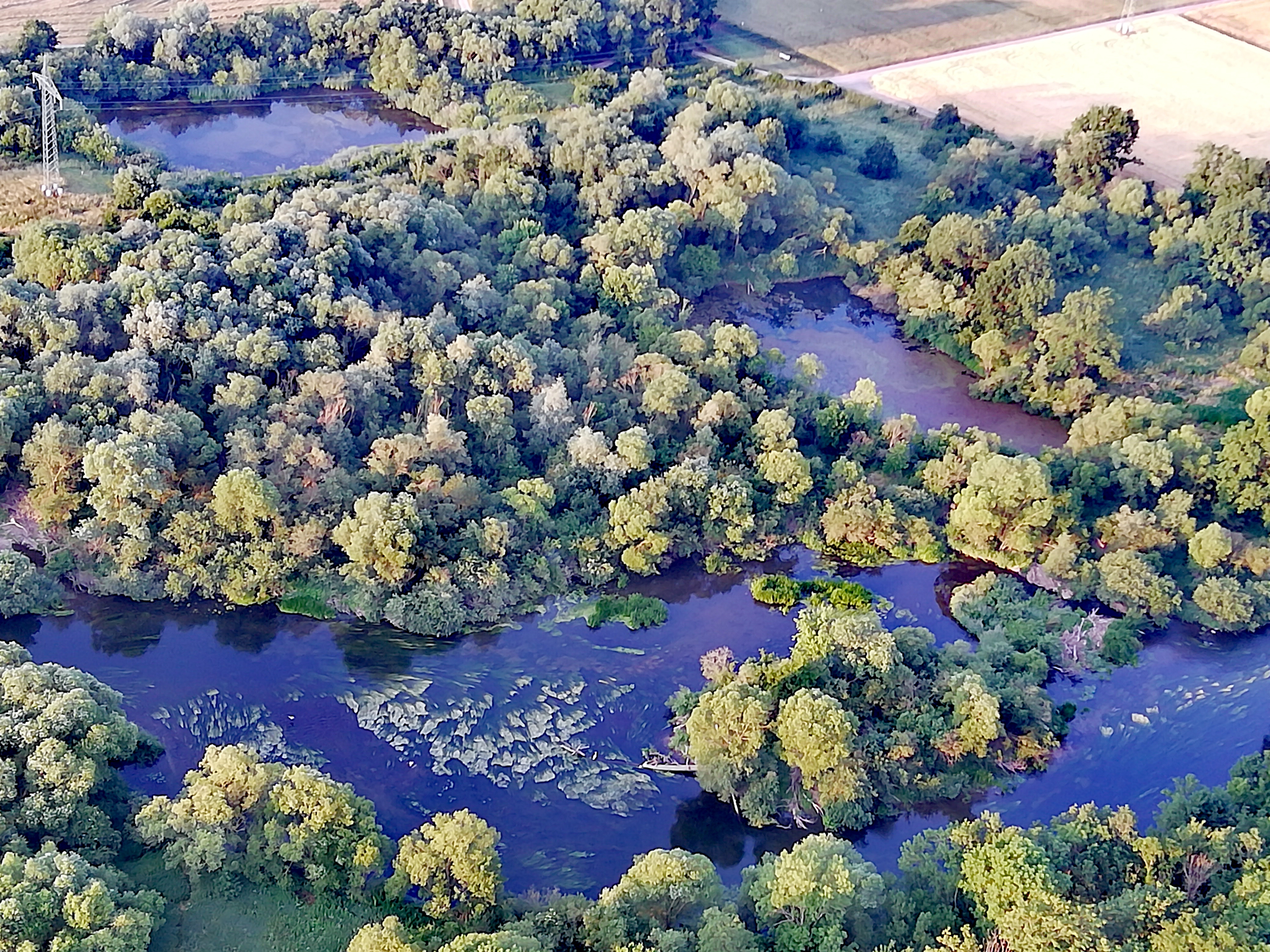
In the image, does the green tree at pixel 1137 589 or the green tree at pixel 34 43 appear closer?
the green tree at pixel 1137 589

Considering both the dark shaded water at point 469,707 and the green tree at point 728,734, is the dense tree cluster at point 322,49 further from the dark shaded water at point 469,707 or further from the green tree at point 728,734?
the green tree at point 728,734

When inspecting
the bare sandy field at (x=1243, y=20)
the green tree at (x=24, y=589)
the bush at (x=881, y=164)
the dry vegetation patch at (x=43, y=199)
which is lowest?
the green tree at (x=24, y=589)

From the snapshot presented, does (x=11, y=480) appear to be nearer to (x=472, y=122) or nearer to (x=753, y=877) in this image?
(x=753, y=877)

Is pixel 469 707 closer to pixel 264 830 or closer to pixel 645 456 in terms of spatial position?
pixel 264 830

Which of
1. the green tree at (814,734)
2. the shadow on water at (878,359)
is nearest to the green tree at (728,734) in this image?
the green tree at (814,734)

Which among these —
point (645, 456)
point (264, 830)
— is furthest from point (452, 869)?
point (645, 456)
